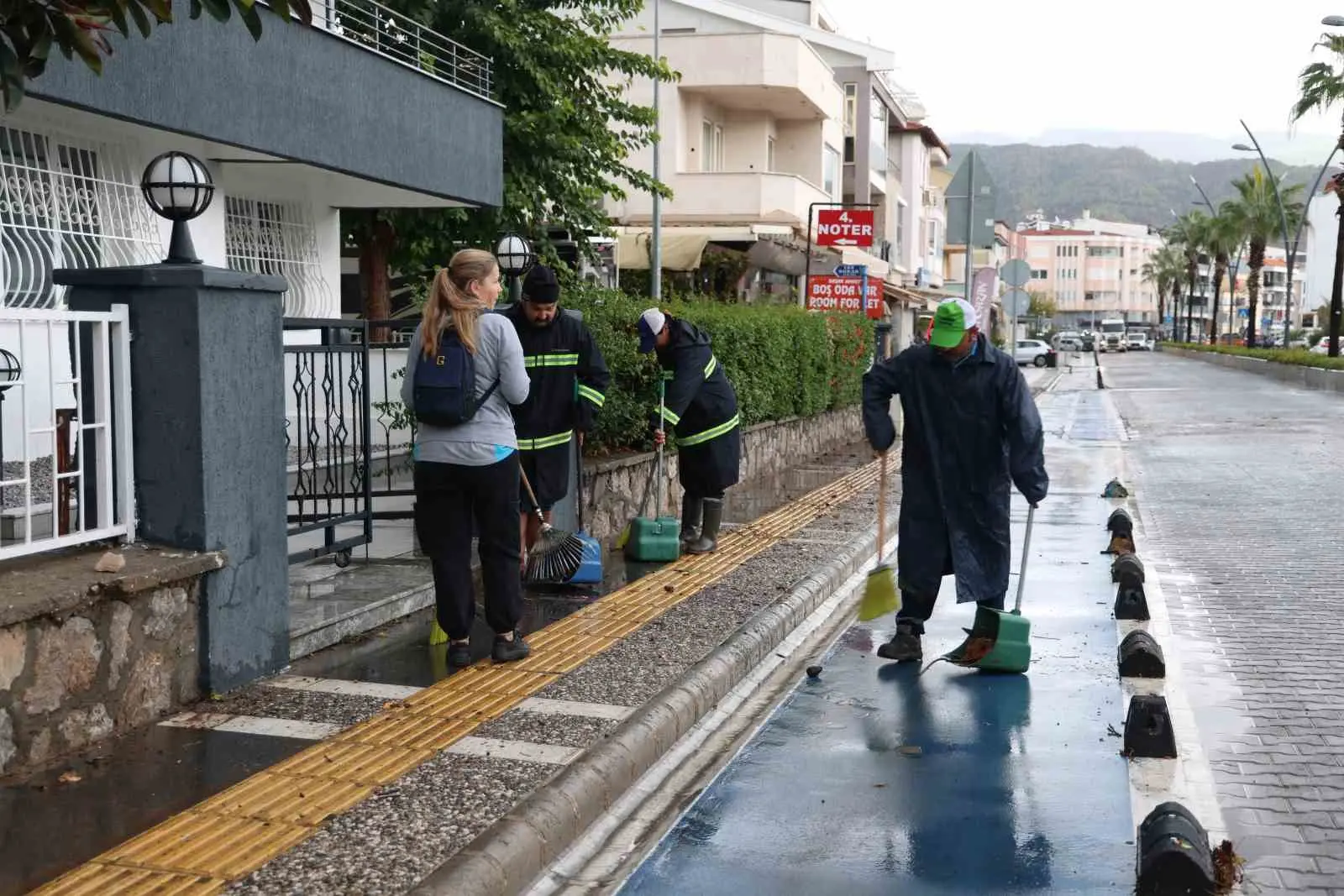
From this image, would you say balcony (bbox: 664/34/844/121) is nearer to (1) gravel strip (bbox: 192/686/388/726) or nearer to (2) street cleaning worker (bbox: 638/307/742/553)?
(2) street cleaning worker (bbox: 638/307/742/553)

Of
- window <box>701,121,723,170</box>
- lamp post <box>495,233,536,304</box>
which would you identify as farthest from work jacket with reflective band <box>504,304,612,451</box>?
window <box>701,121,723,170</box>


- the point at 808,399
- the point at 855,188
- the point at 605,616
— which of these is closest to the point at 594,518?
the point at 605,616

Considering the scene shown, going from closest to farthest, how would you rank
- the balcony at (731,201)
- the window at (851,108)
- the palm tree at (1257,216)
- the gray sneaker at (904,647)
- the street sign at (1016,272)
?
1. the gray sneaker at (904,647)
2. the street sign at (1016,272)
3. the balcony at (731,201)
4. the window at (851,108)
5. the palm tree at (1257,216)

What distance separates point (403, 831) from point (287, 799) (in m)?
0.55

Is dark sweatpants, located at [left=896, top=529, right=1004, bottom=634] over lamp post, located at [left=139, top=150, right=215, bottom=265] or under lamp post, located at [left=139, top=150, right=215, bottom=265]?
under

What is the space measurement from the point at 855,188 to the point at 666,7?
38.3 feet

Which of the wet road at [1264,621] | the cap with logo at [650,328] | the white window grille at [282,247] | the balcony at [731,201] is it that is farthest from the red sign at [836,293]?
the cap with logo at [650,328]

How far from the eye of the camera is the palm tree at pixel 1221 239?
85.8m

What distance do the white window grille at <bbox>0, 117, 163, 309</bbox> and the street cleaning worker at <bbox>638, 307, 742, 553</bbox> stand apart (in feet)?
13.6

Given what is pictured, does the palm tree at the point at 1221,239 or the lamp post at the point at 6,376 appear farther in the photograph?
the palm tree at the point at 1221,239

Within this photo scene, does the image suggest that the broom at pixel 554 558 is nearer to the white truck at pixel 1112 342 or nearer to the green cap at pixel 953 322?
the green cap at pixel 953 322

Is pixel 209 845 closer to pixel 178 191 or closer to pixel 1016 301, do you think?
pixel 178 191

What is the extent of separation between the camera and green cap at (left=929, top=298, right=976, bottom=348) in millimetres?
7082

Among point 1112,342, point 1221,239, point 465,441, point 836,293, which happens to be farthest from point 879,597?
point 1112,342
